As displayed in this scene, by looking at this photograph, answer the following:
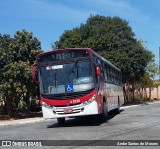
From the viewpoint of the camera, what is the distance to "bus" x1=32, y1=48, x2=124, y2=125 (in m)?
16.5

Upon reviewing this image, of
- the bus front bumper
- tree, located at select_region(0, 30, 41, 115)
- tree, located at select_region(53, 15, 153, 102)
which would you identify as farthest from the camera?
tree, located at select_region(53, 15, 153, 102)

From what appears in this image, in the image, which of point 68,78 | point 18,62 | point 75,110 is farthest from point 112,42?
point 75,110

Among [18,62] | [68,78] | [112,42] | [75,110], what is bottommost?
[75,110]

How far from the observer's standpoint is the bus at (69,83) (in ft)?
54.1

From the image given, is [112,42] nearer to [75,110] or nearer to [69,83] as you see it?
[69,83]

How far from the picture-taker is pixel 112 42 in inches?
1496

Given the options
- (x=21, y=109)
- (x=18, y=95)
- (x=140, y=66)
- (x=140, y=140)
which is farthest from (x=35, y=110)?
(x=140, y=140)

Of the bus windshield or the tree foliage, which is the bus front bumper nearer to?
the bus windshield

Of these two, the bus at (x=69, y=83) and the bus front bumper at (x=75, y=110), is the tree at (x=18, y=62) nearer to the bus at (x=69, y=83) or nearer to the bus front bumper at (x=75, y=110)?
the bus at (x=69, y=83)

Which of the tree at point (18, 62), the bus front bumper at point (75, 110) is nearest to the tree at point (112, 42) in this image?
the tree at point (18, 62)

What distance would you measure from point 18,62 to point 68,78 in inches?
359

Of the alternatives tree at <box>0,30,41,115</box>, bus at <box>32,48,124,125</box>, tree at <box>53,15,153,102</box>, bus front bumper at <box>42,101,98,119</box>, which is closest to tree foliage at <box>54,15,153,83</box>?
tree at <box>53,15,153,102</box>

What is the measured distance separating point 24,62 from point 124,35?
58.3 ft

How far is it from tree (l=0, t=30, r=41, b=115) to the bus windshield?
6.93 meters
